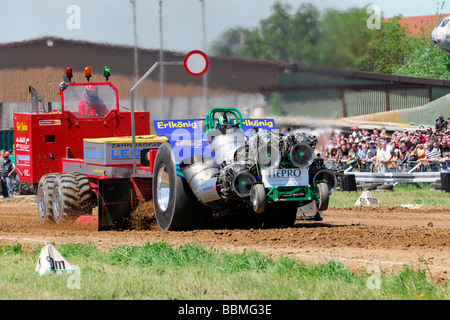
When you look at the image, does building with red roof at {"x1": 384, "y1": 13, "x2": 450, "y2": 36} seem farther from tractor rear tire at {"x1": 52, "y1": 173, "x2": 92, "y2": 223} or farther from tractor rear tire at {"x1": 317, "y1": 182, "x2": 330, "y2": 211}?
tractor rear tire at {"x1": 317, "y1": 182, "x2": 330, "y2": 211}

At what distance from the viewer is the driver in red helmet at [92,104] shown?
15992 mm

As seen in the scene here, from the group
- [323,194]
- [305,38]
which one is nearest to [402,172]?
[305,38]

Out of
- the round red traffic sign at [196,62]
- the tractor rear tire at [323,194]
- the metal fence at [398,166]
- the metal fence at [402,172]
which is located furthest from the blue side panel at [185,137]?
the metal fence at [398,166]

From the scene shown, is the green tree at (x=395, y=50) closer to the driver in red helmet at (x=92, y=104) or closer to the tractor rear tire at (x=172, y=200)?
the driver in red helmet at (x=92, y=104)

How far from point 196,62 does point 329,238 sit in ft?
13.4

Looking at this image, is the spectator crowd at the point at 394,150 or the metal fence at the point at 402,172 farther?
the spectator crowd at the point at 394,150

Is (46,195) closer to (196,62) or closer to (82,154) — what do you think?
(82,154)

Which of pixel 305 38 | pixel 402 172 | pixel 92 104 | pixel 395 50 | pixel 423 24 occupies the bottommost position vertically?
pixel 402 172

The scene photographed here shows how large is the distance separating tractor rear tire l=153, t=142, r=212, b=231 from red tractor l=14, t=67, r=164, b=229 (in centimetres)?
64

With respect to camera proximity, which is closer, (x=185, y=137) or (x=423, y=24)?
(x=185, y=137)

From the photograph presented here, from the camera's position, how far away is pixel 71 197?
14.2 metres

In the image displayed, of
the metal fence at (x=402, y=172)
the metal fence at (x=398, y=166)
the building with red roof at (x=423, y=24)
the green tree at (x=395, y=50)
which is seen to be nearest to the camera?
the metal fence at (x=402, y=172)

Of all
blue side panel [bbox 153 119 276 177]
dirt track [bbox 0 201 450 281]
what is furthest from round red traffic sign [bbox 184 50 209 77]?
dirt track [bbox 0 201 450 281]

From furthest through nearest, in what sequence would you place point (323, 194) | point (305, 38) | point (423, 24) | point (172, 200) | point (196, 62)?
point (423, 24) < point (305, 38) < point (196, 62) < point (172, 200) < point (323, 194)
